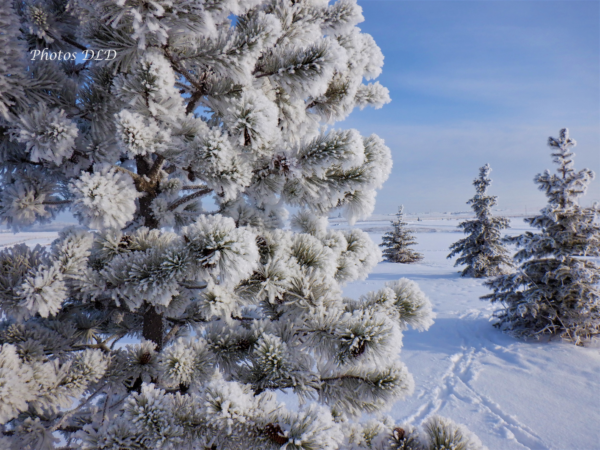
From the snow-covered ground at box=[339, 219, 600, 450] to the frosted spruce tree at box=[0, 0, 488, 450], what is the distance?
12.5ft

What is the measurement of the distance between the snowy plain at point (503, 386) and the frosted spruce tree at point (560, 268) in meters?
0.49

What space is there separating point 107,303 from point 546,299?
964cm

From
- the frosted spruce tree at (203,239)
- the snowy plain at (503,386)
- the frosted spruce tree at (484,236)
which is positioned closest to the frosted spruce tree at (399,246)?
the frosted spruce tree at (484,236)

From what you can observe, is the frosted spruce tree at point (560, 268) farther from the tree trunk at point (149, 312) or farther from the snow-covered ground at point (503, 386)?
the tree trunk at point (149, 312)

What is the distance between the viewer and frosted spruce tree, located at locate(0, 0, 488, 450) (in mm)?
1429

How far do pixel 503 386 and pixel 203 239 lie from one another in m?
6.64

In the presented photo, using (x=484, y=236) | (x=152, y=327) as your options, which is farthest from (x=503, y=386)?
(x=484, y=236)

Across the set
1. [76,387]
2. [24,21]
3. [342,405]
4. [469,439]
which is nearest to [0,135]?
[24,21]

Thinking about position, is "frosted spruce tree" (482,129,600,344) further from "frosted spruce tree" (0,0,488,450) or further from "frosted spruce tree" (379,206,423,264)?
"frosted spruce tree" (379,206,423,264)

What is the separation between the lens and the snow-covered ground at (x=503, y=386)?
4611mm

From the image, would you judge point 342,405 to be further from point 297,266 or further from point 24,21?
point 24,21

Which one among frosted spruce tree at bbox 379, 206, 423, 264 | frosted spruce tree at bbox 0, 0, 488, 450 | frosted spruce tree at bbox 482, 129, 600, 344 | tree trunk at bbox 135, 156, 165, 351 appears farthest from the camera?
frosted spruce tree at bbox 379, 206, 423, 264

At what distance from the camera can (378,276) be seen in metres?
15.8

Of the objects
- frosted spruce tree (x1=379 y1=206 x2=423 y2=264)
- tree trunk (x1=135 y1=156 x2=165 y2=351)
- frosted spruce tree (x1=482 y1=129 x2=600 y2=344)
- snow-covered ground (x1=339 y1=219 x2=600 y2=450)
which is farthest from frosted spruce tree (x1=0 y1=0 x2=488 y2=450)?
frosted spruce tree (x1=379 y1=206 x2=423 y2=264)
